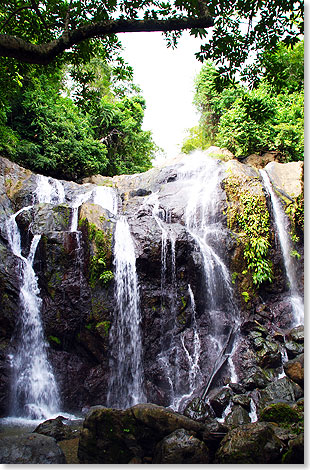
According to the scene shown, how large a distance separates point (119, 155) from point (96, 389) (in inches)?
611

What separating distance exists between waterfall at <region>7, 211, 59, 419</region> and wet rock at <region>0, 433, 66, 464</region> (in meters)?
2.80

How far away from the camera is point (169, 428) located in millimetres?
3955

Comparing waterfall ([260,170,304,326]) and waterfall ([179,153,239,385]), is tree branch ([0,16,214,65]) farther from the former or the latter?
waterfall ([260,170,304,326])

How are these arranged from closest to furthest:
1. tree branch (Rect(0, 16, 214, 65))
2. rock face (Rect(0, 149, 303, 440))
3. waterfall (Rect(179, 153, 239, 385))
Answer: tree branch (Rect(0, 16, 214, 65)) → rock face (Rect(0, 149, 303, 440)) → waterfall (Rect(179, 153, 239, 385))

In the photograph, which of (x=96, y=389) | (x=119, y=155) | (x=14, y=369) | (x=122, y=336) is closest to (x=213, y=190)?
(x=122, y=336)

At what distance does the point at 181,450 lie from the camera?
3549mm

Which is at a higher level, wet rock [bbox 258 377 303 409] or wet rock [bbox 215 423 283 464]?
wet rock [bbox 215 423 283 464]

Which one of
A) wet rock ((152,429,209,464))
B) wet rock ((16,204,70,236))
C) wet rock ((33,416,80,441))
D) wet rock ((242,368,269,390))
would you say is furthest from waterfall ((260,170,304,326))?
wet rock ((16,204,70,236))

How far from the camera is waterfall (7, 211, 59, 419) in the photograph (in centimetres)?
654

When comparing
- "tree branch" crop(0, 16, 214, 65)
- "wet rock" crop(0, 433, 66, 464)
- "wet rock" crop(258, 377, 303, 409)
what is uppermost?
"tree branch" crop(0, 16, 214, 65)

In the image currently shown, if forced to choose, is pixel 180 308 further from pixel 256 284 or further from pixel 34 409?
pixel 34 409

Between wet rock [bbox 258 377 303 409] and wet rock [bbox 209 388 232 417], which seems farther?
wet rock [bbox 209 388 232 417]

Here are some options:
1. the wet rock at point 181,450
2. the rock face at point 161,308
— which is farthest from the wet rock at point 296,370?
the wet rock at point 181,450

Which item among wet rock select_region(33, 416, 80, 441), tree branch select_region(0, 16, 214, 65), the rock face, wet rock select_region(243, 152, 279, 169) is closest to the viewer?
tree branch select_region(0, 16, 214, 65)
